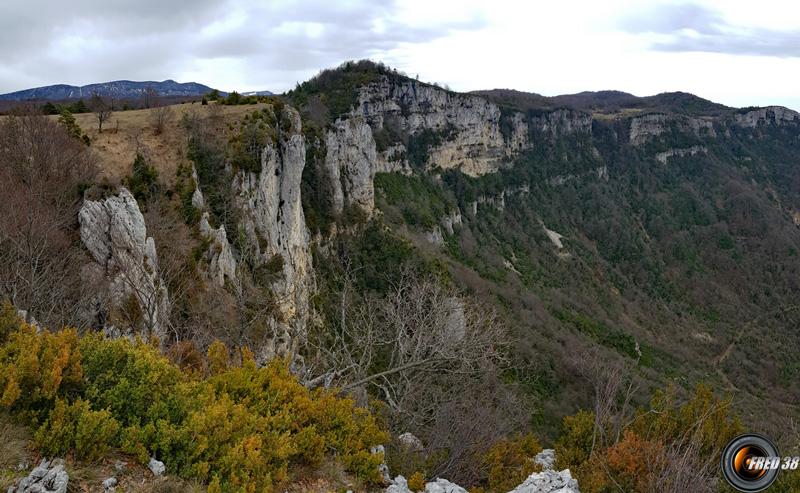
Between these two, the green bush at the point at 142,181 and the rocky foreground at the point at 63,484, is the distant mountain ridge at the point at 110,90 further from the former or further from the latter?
the rocky foreground at the point at 63,484

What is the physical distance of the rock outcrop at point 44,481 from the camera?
16.7ft

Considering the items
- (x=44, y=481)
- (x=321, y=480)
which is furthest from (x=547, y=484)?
(x=44, y=481)

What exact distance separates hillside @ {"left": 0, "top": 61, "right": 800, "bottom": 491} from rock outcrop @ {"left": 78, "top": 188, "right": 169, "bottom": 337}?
8 centimetres

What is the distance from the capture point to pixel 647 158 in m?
145

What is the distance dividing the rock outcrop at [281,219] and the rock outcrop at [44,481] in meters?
15.3

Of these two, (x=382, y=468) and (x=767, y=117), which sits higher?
(x=767, y=117)

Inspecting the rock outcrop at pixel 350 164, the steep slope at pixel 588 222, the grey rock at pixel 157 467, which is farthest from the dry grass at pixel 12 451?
the rock outcrop at pixel 350 164

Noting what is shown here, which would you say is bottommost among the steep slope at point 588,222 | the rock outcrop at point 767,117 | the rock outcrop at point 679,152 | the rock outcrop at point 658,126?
the steep slope at point 588,222

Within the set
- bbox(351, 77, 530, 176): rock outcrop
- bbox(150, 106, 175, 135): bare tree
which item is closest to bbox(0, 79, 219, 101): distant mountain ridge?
bbox(351, 77, 530, 176): rock outcrop

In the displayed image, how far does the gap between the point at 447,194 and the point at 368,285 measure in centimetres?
4743

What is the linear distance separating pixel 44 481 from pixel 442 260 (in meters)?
47.5

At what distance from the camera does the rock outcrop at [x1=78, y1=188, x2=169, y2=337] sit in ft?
46.5

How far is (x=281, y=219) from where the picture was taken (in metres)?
28.5

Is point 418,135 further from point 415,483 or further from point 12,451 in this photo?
point 12,451
